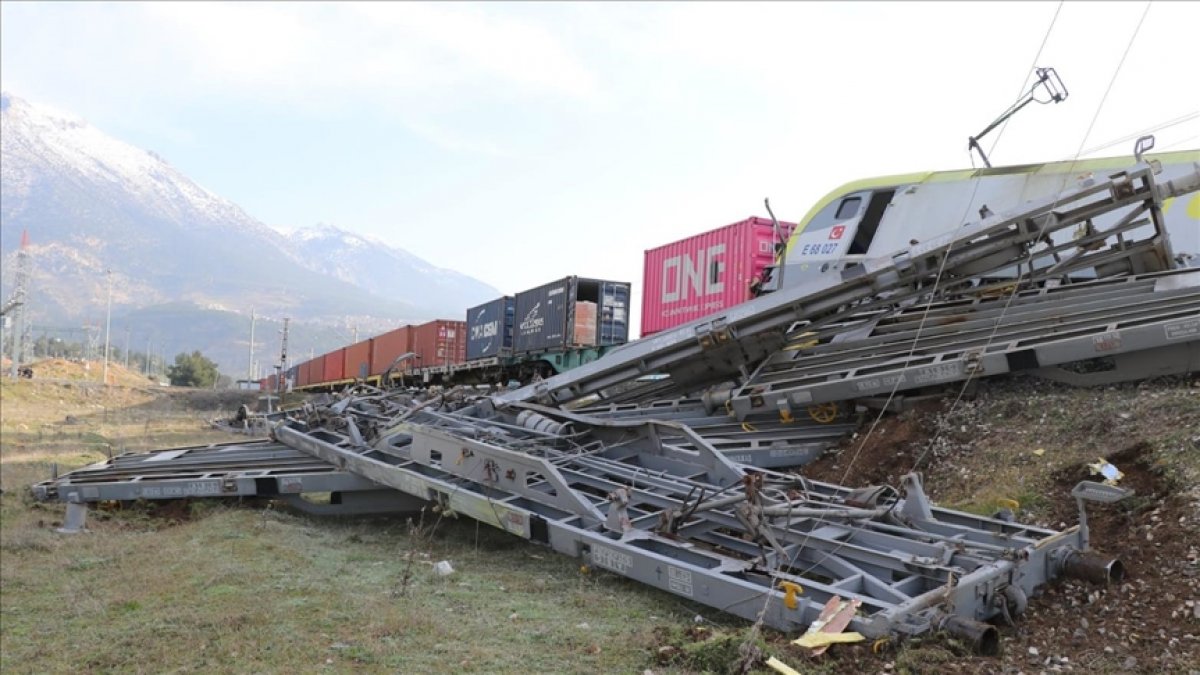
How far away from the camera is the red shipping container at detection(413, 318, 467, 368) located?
31.7 m

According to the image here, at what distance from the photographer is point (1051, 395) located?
7.11 m

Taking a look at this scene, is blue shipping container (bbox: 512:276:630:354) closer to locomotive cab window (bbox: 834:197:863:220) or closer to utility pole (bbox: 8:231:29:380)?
locomotive cab window (bbox: 834:197:863:220)

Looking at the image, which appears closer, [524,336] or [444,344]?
[524,336]

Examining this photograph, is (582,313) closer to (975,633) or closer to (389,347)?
(389,347)

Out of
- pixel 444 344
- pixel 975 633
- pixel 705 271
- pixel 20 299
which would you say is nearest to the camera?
pixel 975 633

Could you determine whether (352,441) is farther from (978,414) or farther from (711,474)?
(978,414)

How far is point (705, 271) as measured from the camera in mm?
18203

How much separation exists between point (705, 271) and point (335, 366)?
31929 millimetres

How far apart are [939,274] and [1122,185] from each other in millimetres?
1709

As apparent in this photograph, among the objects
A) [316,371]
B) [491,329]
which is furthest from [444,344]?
[316,371]

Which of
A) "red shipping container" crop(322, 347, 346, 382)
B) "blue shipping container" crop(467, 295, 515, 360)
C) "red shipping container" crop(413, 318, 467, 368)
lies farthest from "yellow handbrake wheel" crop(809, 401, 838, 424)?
"red shipping container" crop(322, 347, 346, 382)

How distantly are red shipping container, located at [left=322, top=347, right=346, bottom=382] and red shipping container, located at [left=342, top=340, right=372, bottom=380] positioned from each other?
191 millimetres

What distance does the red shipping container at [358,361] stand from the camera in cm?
3972

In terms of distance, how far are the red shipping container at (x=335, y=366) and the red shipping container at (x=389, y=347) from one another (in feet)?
16.6
